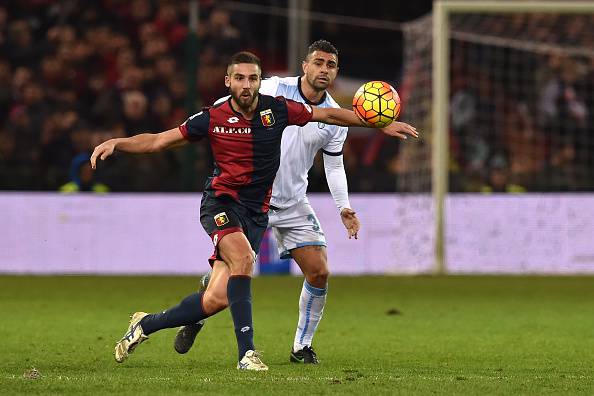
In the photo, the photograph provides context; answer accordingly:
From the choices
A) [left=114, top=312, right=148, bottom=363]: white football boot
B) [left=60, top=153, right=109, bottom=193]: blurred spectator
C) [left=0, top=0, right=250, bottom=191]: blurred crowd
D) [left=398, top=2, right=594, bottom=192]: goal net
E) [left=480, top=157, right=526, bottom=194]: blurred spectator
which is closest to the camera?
[left=114, top=312, right=148, bottom=363]: white football boot

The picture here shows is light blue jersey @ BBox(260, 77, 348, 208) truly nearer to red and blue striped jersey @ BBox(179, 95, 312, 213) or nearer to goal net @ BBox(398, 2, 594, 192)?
red and blue striped jersey @ BBox(179, 95, 312, 213)

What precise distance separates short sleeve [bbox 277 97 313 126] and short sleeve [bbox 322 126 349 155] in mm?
1036

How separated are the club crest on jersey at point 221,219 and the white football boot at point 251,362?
77cm

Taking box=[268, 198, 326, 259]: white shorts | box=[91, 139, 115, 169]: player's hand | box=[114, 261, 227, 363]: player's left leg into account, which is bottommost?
box=[114, 261, 227, 363]: player's left leg

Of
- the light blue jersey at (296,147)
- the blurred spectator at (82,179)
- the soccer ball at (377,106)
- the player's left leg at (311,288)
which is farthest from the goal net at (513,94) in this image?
the soccer ball at (377,106)

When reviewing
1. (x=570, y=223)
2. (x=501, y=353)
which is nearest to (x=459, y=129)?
(x=570, y=223)

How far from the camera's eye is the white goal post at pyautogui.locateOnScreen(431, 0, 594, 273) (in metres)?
17.1

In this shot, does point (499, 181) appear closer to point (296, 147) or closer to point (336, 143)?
point (336, 143)

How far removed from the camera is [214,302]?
7.66 m

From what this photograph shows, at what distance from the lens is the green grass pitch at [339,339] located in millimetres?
6980

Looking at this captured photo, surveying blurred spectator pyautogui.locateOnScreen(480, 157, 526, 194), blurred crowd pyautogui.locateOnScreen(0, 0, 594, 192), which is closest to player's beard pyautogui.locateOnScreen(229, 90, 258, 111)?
blurred crowd pyautogui.locateOnScreen(0, 0, 594, 192)

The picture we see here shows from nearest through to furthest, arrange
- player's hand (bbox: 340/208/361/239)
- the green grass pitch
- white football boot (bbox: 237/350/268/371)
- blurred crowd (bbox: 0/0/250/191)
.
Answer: the green grass pitch, white football boot (bbox: 237/350/268/371), player's hand (bbox: 340/208/361/239), blurred crowd (bbox: 0/0/250/191)

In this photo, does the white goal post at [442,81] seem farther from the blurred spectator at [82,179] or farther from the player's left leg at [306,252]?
the player's left leg at [306,252]

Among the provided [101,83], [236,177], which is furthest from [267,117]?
[101,83]
